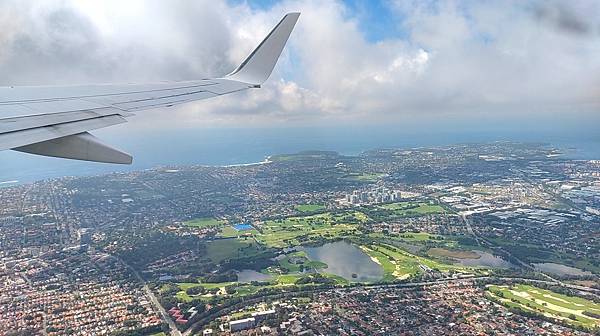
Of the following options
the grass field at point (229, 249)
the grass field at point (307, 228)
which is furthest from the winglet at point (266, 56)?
the grass field at point (307, 228)

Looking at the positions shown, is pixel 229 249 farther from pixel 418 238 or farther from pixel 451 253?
pixel 451 253

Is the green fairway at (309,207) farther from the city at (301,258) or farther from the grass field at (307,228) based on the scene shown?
the grass field at (307,228)

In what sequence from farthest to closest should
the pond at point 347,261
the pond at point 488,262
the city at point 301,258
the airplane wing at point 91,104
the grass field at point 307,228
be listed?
the grass field at point 307,228 → the pond at point 488,262 → the pond at point 347,261 → the city at point 301,258 → the airplane wing at point 91,104

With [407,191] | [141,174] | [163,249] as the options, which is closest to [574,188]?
[407,191]

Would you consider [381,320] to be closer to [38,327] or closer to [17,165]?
[38,327]

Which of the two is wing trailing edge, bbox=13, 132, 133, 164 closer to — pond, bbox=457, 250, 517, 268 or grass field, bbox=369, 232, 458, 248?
pond, bbox=457, 250, 517, 268

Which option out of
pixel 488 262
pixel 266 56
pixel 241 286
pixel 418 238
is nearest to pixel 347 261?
pixel 241 286

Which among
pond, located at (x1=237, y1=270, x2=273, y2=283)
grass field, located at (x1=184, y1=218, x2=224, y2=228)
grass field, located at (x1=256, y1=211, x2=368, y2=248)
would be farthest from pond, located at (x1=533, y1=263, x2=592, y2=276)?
grass field, located at (x1=184, y1=218, x2=224, y2=228)
